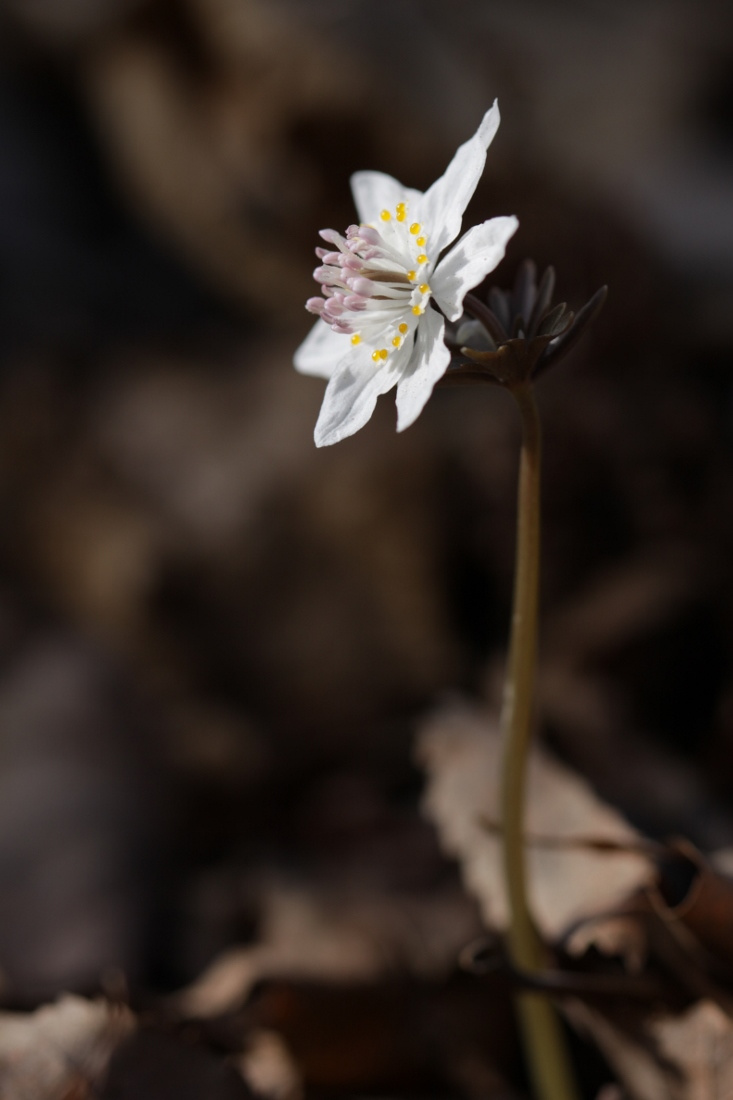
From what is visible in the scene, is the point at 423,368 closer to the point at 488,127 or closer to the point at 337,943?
the point at 488,127

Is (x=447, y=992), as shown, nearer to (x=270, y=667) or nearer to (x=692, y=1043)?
(x=692, y=1043)

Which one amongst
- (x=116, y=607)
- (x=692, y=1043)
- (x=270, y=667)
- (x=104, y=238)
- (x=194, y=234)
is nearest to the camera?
(x=692, y=1043)

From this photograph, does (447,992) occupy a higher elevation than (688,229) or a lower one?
lower

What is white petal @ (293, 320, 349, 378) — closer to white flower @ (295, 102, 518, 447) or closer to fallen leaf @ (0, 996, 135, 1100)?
white flower @ (295, 102, 518, 447)

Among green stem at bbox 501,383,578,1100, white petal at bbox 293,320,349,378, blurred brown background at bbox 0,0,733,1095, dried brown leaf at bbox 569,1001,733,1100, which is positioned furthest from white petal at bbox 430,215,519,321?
blurred brown background at bbox 0,0,733,1095

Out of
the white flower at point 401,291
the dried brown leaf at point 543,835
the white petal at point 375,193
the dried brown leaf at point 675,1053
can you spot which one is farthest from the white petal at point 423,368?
the dried brown leaf at point 675,1053

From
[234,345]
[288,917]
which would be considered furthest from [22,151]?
[288,917]
